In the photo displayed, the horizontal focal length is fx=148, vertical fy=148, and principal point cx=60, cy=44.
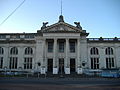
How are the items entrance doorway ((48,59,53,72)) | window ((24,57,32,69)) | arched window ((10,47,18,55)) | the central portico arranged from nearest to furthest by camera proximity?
the central portico
entrance doorway ((48,59,53,72))
window ((24,57,32,69))
arched window ((10,47,18,55))

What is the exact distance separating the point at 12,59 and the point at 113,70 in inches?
1337

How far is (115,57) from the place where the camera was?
168 feet

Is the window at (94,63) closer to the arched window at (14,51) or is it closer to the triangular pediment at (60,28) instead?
the triangular pediment at (60,28)

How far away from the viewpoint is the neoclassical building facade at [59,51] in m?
48.2

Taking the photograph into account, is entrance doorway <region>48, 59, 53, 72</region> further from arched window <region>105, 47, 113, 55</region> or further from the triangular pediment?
arched window <region>105, 47, 113, 55</region>

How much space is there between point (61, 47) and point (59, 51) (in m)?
1.58

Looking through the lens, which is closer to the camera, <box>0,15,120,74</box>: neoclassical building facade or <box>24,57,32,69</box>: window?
<box>0,15,120,74</box>: neoclassical building facade

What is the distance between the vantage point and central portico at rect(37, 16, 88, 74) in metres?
47.6

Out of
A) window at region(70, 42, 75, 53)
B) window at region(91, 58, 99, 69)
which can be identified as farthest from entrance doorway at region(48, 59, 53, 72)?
window at region(91, 58, 99, 69)

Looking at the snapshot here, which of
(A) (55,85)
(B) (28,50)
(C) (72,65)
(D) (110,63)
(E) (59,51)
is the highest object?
(B) (28,50)

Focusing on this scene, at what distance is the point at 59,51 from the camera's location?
50.2 meters

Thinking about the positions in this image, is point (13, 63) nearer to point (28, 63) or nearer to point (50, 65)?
point (28, 63)

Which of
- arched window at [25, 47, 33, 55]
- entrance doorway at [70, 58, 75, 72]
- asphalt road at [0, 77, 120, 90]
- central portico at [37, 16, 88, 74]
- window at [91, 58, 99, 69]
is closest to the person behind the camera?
asphalt road at [0, 77, 120, 90]

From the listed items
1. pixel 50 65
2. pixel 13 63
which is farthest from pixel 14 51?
pixel 50 65
